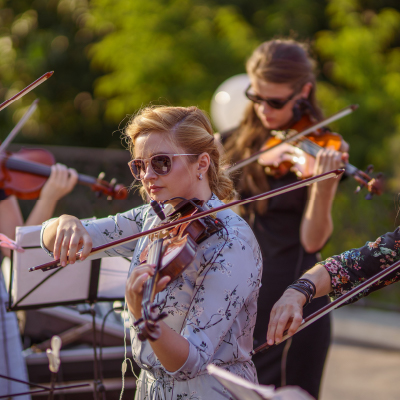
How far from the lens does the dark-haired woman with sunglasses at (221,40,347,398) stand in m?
2.08

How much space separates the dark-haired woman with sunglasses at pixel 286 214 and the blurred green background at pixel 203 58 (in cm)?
339

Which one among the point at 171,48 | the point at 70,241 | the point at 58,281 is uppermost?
the point at 171,48

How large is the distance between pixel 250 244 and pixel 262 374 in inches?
42.4

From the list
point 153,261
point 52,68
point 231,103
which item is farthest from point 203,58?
point 153,261

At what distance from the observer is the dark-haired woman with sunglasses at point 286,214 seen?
208cm

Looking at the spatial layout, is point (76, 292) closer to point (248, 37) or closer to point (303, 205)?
point (303, 205)

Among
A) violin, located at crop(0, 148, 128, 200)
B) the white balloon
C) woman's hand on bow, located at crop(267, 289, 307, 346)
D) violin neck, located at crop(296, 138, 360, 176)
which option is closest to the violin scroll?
violin neck, located at crop(296, 138, 360, 176)

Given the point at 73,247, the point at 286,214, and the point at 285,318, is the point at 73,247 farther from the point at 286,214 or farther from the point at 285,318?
the point at 286,214

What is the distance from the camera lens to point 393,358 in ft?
14.7

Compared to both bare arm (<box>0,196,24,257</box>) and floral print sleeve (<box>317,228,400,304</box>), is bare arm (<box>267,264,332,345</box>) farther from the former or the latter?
bare arm (<box>0,196,24,257</box>)

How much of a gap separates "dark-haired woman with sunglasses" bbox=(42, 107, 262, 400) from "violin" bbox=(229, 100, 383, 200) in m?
0.75

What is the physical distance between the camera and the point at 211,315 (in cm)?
118

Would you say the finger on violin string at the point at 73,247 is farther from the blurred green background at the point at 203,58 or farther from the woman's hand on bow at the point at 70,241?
the blurred green background at the point at 203,58

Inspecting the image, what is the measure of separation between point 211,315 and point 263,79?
127 centimetres
